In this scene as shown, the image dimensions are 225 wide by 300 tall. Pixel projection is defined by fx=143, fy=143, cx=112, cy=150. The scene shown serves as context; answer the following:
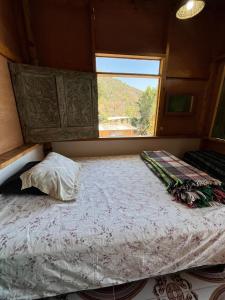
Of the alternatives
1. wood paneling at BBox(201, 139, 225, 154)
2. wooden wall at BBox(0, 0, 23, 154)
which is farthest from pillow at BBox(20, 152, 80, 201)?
wood paneling at BBox(201, 139, 225, 154)

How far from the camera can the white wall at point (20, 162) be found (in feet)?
4.51

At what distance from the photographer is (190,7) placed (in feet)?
4.60

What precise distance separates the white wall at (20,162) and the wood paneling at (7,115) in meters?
0.19

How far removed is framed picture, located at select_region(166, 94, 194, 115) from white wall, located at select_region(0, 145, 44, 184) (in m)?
2.29

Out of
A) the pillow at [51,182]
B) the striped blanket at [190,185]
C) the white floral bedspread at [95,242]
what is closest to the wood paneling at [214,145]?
the striped blanket at [190,185]

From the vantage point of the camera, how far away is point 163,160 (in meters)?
2.02

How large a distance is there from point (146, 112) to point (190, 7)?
1.45m

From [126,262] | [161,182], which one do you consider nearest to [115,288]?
[126,262]

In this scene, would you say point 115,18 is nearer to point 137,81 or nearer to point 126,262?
point 137,81

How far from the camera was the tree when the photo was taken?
2.59m

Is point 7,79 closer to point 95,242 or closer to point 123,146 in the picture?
→ point 123,146

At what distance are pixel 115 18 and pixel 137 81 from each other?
3.10 ft

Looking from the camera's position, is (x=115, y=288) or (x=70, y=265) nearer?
(x=70, y=265)

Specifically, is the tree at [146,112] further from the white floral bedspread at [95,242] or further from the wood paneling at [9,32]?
the wood paneling at [9,32]
